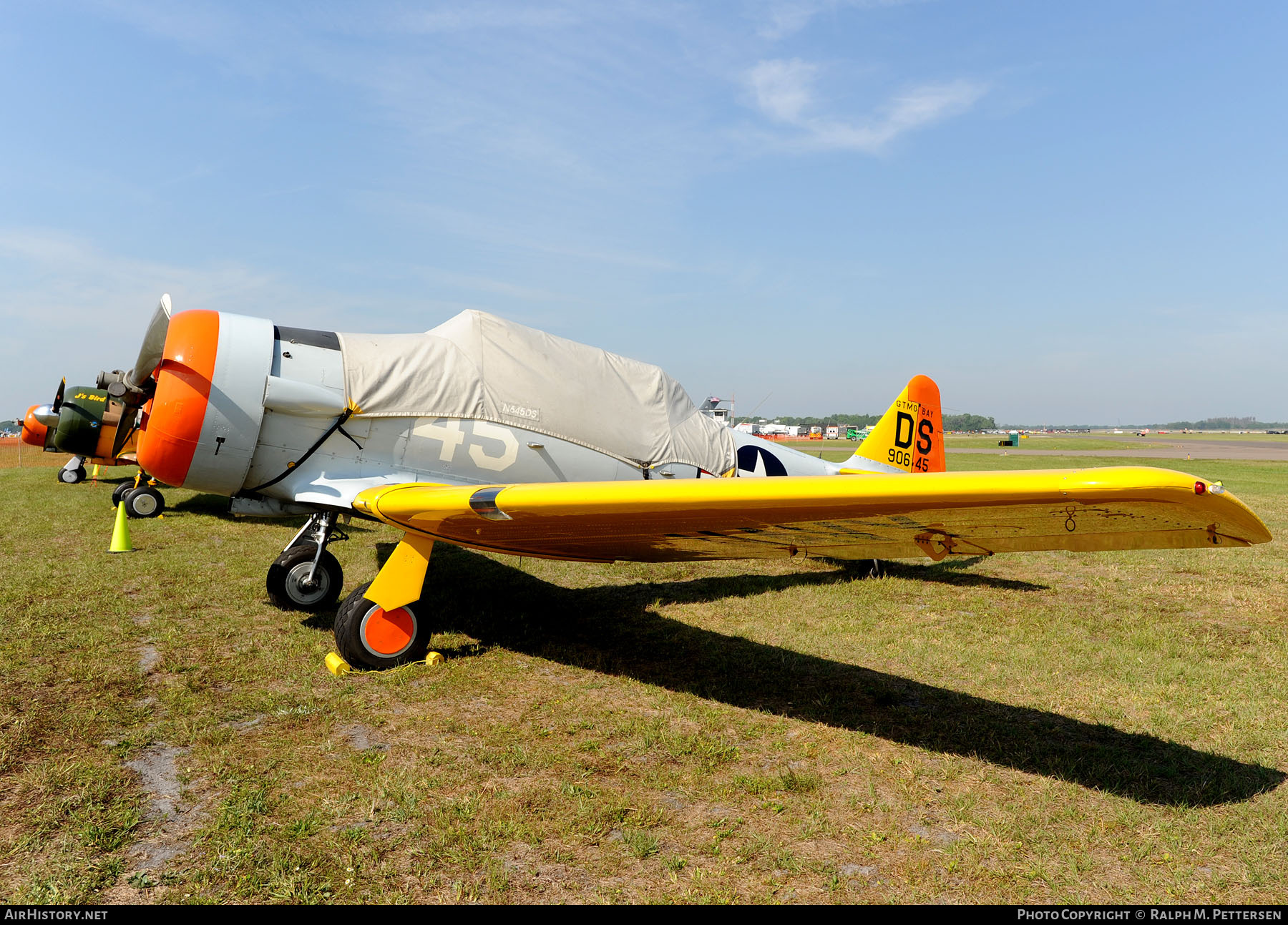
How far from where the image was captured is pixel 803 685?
4.85 m

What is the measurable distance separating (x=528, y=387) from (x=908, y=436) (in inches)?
213

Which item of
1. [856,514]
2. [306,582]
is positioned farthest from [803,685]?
[306,582]

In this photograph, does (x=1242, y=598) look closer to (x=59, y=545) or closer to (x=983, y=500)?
(x=983, y=500)

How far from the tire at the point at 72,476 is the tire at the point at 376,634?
19.6 metres

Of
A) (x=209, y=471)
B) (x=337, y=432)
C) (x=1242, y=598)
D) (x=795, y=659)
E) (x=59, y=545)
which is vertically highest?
(x=337, y=432)

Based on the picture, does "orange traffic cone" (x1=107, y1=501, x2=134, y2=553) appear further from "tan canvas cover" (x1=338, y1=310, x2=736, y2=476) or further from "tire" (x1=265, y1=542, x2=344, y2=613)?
"tan canvas cover" (x1=338, y1=310, x2=736, y2=476)

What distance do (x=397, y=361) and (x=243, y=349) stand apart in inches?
40.9

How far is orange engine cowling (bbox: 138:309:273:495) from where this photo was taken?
5.03m

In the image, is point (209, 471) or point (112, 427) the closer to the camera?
point (209, 471)

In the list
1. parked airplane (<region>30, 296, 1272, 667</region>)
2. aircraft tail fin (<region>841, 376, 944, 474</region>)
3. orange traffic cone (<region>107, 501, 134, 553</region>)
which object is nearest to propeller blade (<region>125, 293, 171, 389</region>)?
parked airplane (<region>30, 296, 1272, 667</region>)

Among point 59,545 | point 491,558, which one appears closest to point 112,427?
point 59,545

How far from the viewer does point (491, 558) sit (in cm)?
953

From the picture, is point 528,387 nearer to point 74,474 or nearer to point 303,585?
point 303,585
